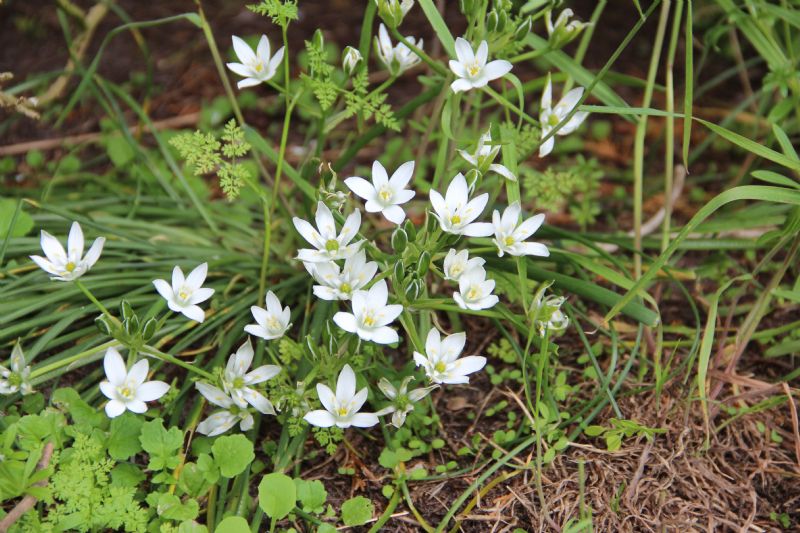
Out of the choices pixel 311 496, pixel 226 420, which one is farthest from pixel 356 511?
pixel 226 420

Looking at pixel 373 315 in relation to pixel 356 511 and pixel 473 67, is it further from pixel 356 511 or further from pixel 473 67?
pixel 473 67

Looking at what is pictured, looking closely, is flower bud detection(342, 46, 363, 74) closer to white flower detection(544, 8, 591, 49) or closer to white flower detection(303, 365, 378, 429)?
white flower detection(544, 8, 591, 49)

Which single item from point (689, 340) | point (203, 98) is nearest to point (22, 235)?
point (203, 98)

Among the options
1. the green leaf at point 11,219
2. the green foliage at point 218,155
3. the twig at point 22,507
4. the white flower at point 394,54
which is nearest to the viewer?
the twig at point 22,507

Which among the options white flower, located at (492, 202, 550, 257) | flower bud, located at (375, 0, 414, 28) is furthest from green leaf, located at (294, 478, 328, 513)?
flower bud, located at (375, 0, 414, 28)

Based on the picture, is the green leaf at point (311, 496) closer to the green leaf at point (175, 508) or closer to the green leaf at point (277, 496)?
the green leaf at point (277, 496)

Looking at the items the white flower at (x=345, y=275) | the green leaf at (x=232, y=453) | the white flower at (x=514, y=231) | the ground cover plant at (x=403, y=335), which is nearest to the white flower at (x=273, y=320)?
the ground cover plant at (x=403, y=335)
